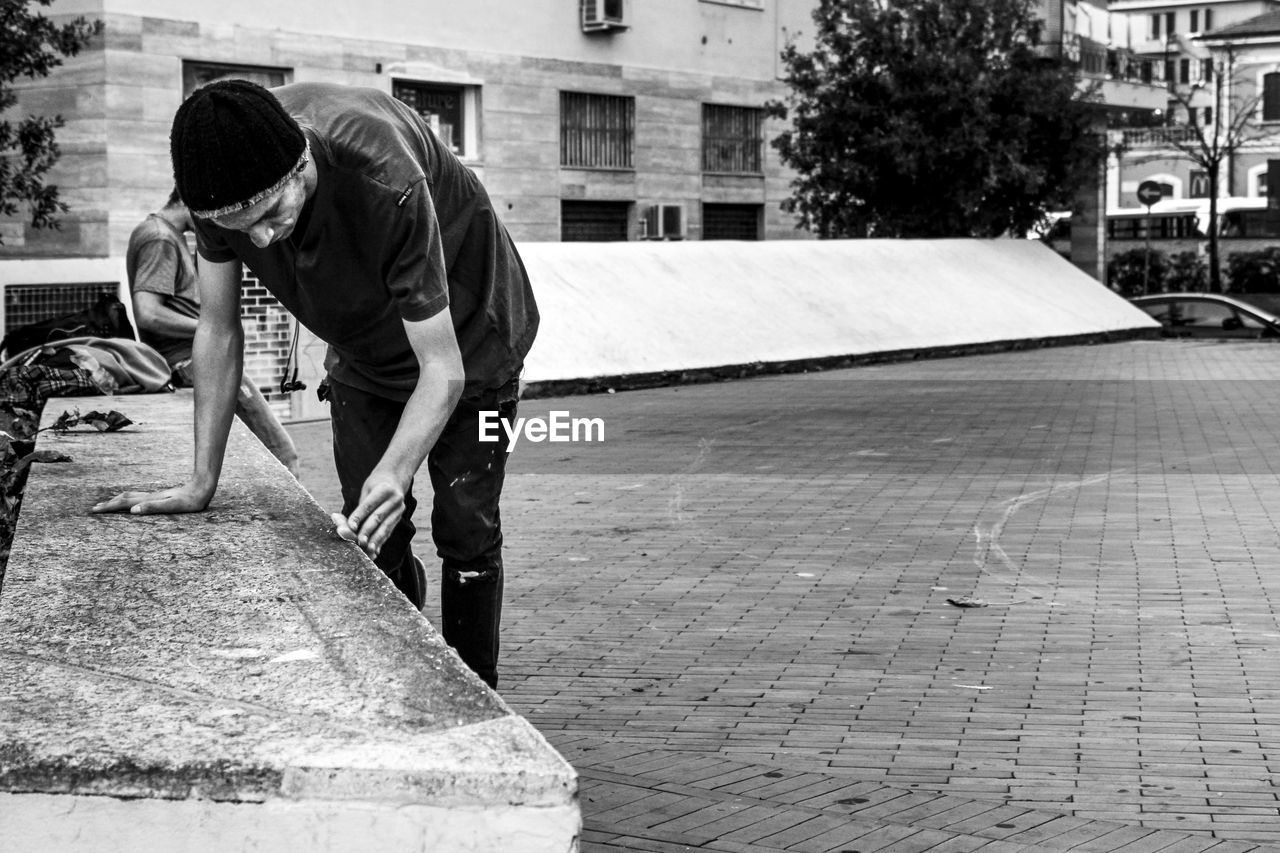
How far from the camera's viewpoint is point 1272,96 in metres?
66.4

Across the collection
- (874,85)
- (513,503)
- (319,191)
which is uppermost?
(874,85)

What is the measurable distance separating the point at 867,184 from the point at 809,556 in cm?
1880

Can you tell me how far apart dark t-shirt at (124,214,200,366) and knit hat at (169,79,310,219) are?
4448 millimetres

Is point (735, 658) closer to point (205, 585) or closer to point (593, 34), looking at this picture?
point (205, 585)

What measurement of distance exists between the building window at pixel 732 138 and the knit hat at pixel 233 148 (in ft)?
92.8

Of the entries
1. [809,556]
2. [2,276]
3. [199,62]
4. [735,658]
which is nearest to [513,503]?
[809,556]

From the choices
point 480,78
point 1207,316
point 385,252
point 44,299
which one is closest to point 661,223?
point 480,78

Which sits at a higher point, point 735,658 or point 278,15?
point 278,15

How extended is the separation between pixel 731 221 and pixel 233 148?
2927 centimetres

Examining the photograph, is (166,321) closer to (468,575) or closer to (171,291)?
(171,291)

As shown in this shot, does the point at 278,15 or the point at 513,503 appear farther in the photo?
the point at 278,15

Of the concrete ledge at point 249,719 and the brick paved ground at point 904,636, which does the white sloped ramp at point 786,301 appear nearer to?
the brick paved ground at point 904,636

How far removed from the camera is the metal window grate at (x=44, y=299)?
1292cm

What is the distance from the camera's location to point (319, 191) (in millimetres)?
3525
